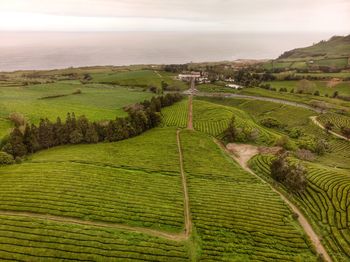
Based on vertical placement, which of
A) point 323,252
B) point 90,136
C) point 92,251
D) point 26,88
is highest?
point 26,88

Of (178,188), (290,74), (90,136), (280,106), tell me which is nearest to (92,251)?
(178,188)

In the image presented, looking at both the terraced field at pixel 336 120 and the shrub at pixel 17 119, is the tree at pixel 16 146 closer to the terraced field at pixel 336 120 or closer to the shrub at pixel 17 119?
the shrub at pixel 17 119

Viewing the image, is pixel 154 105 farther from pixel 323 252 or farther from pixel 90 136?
pixel 323 252

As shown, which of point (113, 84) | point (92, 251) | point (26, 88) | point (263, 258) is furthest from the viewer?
point (113, 84)

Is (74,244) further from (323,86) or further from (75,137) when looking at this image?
(323,86)

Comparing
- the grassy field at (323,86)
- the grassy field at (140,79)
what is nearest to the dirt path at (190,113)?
the grassy field at (140,79)

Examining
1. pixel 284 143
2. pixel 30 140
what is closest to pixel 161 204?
pixel 30 140
